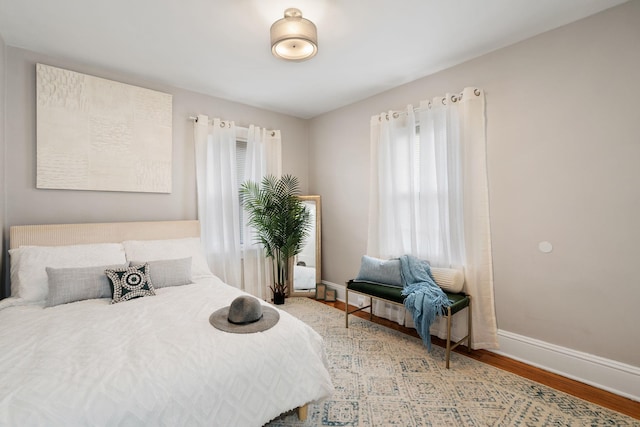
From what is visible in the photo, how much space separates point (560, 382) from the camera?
2178 mm

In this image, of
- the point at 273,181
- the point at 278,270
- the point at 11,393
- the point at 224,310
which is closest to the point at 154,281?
the point at 224,310

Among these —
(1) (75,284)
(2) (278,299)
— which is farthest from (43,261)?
(2) (278,299)

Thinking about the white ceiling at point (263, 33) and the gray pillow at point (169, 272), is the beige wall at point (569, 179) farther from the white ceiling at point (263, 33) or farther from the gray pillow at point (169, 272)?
the gray pillow at point (169, 272)

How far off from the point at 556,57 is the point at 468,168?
1.03 metres

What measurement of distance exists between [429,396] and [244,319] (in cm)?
140

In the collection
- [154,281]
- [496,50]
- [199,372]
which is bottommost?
[199,372]

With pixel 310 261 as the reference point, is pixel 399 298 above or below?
below

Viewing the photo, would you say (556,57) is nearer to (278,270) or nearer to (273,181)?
(273,181)

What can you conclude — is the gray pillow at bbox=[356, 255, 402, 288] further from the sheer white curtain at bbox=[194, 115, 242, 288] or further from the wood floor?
the sheer white curtain at bbox=[194, 115, 242, 288]

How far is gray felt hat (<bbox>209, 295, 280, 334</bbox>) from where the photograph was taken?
1.70 metres

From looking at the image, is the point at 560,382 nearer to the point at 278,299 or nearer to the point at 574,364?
the point at 574,364

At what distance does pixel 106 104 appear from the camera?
9.52 ft

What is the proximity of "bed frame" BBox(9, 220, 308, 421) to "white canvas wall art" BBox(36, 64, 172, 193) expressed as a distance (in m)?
0.38

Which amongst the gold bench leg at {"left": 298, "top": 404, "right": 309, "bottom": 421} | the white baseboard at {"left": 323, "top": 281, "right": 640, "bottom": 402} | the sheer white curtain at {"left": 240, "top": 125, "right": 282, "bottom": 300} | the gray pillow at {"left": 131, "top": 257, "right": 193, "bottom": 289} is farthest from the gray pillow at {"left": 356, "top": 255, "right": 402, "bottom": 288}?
the gray pillow at {"left": 131, "top": 257, "right": 193, "bottom": 289}
